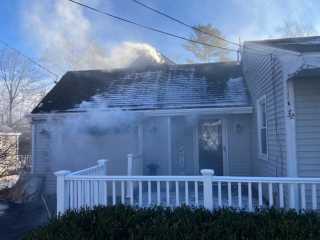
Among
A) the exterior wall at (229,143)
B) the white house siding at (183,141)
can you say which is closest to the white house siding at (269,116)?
the exterior wall at (229,143)

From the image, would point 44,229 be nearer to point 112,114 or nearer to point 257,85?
point 112,114

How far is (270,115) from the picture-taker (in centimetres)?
550

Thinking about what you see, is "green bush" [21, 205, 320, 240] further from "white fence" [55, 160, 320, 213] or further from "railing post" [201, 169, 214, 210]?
"white fence" [55, 160, 320, 213]

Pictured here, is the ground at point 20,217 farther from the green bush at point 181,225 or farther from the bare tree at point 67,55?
the bare tree at point 67,55

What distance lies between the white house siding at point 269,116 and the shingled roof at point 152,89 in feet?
2.57

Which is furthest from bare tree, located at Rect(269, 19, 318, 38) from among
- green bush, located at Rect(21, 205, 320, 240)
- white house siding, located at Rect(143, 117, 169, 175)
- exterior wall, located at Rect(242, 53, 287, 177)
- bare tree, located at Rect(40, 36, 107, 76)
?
green bush, located at Rect(21, 205, 320, 240)

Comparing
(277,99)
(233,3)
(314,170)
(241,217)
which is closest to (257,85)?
(277,99)

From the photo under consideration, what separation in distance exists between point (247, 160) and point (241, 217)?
4.62 m

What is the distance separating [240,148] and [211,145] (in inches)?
34.8

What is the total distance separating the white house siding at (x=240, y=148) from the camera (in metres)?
7.49

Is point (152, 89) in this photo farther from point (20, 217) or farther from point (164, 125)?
point (20, 217)

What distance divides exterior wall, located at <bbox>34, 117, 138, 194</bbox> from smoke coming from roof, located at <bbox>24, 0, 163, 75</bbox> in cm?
397

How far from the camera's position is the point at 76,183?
3969 mm

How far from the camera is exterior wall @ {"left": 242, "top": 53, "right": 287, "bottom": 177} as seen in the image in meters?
4.80
